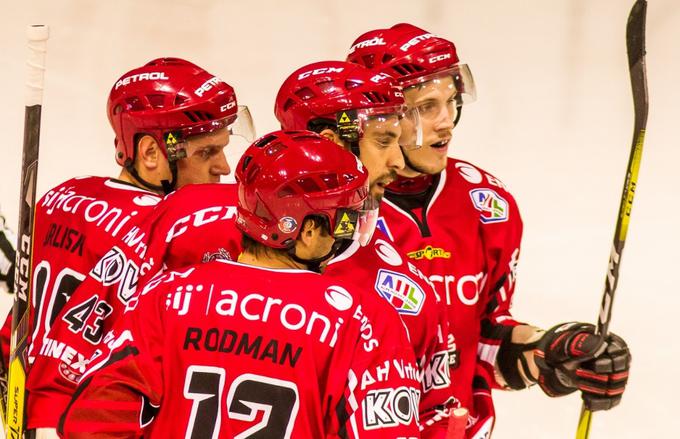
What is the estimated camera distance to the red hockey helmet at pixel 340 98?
3.31 metres

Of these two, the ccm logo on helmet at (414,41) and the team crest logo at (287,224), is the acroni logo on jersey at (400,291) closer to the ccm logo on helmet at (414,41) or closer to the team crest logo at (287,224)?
the team crest logo at (287,224)

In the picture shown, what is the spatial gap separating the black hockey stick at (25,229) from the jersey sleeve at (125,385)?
1.89 feet

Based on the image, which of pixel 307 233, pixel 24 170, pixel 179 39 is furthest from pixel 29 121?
pixel 179 39

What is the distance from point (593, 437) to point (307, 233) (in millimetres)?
2890

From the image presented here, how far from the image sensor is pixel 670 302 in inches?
252

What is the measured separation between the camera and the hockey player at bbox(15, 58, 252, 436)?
3.50 meters

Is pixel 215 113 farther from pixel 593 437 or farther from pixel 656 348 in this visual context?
pixel 656 348

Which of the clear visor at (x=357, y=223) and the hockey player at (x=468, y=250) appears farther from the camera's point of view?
the hockey player at (x=468, y=250)

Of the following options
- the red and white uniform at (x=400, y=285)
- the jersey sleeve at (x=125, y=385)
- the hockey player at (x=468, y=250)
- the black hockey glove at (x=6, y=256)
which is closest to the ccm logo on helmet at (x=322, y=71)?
the hockey player at (x=468, y=250)

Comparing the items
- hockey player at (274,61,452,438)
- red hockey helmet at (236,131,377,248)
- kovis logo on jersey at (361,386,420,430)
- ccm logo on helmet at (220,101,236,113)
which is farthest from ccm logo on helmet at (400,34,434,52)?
kovis logo on jersey at (361,386,420,430)

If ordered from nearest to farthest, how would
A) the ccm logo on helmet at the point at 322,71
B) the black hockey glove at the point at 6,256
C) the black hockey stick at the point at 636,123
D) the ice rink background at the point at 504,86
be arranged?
the ccm logo on helmet at the point at 322,71, the black hockey stick at the point at 636,123, the black hockey glove at the point at 6,256, the ice rink background at the point at 504,86

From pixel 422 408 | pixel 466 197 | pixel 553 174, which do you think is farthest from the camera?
pixel 553 174

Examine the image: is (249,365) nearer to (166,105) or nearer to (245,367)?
(245,367)

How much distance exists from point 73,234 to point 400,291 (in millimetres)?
1015
